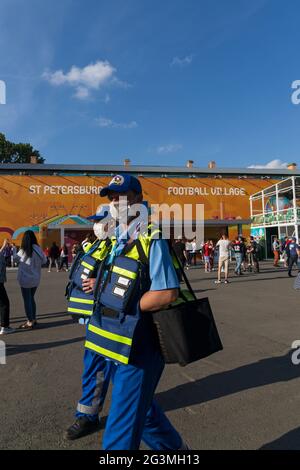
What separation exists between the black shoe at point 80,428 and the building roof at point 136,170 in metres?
32.6

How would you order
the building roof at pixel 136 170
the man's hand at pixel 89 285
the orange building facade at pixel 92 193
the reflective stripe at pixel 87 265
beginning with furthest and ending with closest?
1. the building roof at pixel 136 170
2. the orange building facade at pixel 92 193
3. the reflective stripe at pixel 87 265
4. the man's hand at pixel 89 285

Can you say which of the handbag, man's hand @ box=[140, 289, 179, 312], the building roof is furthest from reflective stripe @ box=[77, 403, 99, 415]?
the building roof

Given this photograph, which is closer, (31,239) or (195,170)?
(31,239)

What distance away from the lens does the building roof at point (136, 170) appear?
33.6 meters

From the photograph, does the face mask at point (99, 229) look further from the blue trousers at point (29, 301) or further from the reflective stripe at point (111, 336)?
the blue trousers at point (29, 301)

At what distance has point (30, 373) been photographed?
4.48 metres

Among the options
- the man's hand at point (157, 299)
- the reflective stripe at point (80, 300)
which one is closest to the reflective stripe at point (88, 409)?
the reflective stripe at point (80, 300)

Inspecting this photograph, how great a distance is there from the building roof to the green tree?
18697 millimetres

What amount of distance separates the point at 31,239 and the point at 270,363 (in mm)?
4707

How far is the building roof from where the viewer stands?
3359cm

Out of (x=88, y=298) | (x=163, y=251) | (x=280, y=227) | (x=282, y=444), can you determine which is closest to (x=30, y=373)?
(x=88, y=298)

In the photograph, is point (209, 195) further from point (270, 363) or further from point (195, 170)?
point (270, 363)

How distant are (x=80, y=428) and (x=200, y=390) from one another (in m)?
1.44

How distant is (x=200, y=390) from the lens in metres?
3.89
